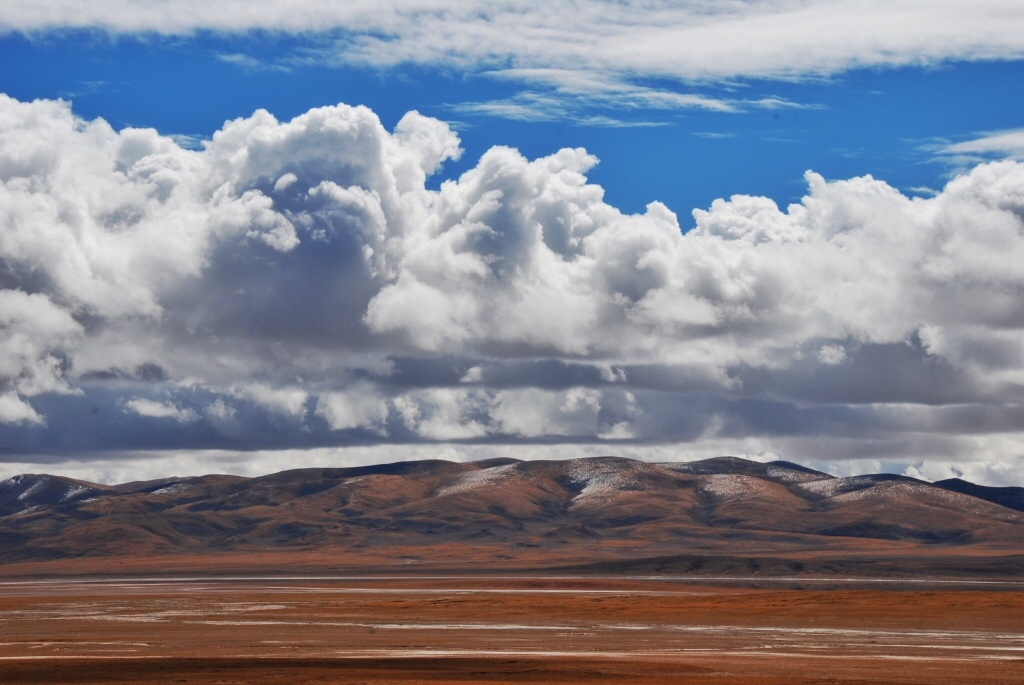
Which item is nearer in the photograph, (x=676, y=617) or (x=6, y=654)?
(x=6, y=654)

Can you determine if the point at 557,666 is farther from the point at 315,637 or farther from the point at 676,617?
the point at 676,617

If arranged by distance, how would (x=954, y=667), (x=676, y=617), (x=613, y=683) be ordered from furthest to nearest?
(x=676, y=617) → (x=954, y=667) → (x=613, y=683)

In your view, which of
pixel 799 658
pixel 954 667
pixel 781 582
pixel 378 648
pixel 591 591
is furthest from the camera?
pixel 781 582

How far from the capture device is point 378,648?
Result: 61.3 meters

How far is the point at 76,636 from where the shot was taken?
6962cm

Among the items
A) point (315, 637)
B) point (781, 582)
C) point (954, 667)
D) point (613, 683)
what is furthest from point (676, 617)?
point (781, 582)

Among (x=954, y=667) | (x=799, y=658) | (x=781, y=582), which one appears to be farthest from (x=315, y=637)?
(x=781, y=582)

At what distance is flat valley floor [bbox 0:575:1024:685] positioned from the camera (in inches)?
1971

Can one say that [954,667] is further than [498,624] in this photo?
No

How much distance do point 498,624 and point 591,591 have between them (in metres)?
47.5

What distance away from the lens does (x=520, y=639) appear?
66.8 m

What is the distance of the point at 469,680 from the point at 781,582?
11203 centimetres

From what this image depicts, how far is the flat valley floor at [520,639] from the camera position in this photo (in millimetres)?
50062

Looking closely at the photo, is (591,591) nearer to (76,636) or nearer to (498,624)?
(498,624)
